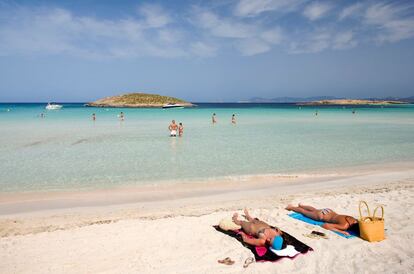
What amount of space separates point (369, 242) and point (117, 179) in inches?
334

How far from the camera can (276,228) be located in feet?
21.4

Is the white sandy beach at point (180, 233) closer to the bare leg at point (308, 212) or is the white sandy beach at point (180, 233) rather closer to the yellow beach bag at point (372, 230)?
the yellow beach bag at point (372, 230)

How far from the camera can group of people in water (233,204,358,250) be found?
6.20m

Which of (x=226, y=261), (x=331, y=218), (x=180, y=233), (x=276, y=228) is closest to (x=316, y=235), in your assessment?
(x=331, y=218)

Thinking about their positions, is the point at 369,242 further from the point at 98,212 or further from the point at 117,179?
the point at 117,179

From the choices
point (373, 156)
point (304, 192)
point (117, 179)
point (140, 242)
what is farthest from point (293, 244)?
point (373, 156)

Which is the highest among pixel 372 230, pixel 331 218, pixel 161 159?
pixel 372 230

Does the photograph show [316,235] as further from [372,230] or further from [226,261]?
[226,261]

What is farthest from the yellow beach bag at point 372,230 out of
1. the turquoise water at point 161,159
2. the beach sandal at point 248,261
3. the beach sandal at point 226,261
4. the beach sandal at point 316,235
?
the turquoise water at point 161,159

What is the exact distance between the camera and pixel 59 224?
772 centimetres

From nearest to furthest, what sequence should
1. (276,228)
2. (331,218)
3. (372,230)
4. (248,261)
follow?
(248,261) < (372,230) < (276,228) < (331,218)

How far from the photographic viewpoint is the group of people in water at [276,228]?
620 centimetres

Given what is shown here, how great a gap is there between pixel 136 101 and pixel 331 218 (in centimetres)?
10225

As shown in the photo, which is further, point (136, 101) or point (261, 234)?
point (136, 101)
